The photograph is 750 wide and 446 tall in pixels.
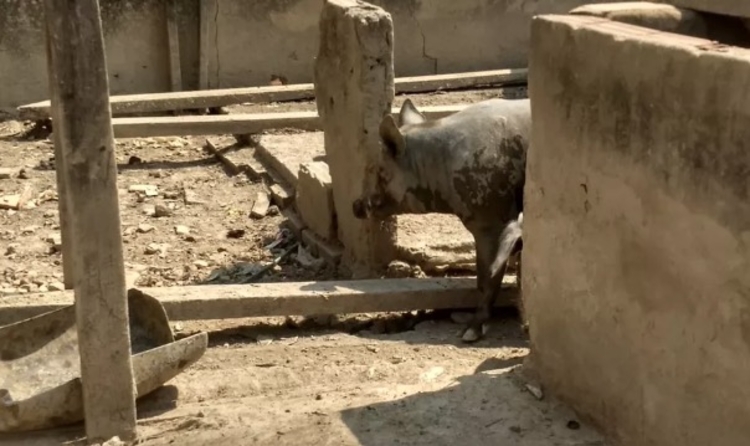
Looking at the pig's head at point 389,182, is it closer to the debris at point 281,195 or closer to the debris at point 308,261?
the debris at point 308,261

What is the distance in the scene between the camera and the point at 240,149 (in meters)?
11.7

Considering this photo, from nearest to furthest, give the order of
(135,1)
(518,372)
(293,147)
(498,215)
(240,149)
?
(518,372) → (498,215) → (293,147) → (240,149) → (135,1)

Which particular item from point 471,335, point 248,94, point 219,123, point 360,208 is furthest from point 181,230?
point 248,94

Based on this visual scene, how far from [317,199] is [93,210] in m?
4.13

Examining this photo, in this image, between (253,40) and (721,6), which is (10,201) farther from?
(721,6)

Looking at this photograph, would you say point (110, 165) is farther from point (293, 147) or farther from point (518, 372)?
point (293, 147)

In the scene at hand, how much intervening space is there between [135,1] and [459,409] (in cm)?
949

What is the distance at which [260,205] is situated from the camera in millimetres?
10023

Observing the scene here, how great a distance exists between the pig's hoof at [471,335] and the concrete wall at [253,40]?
7.47 meters

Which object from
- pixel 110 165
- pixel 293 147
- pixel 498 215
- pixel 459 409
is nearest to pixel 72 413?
pixel 110 165

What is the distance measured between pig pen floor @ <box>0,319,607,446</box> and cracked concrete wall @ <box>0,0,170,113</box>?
687 cm

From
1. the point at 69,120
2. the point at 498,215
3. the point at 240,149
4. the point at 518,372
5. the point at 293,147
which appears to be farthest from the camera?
the point at 240,149

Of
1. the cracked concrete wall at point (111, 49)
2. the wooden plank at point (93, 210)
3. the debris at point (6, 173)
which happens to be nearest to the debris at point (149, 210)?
the debris at point (6, 173)

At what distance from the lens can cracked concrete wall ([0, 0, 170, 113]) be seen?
13.2 meters
